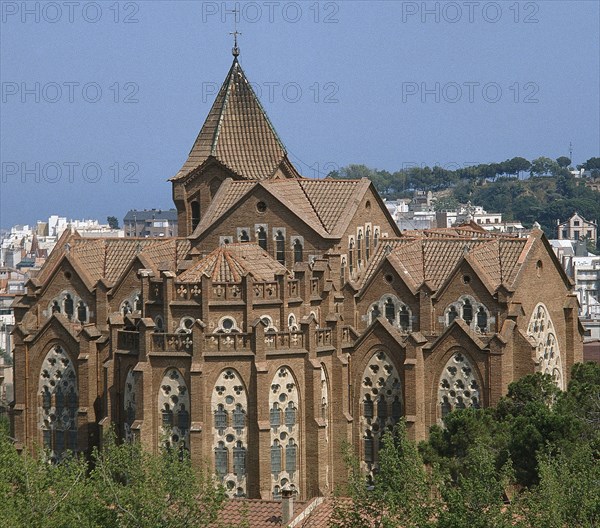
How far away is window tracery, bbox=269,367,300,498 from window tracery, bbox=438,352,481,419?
6754 mm

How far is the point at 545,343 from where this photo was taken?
81500mm

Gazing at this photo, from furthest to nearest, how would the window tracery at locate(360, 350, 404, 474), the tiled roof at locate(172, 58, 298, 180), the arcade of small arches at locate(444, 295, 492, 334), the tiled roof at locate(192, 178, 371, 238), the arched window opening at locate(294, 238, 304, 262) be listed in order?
1. the tiled roof at locate(172, 58, 298, 180)
2. the tiled roof at locate(192, 178, 371, 238)
3. the arched window opening at locate(294, 238, 304, 262)
4. the window tracery at locate(360, 350, 404, 474)
5. the arcade of small arches at locate(444, 295, 492, 334)

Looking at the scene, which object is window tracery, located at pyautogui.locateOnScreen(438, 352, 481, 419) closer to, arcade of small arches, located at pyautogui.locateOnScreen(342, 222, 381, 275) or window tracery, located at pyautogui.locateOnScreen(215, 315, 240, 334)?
arcade of small arches, located at pyautogui.locateOnScreen(342, 222, 381, 275)

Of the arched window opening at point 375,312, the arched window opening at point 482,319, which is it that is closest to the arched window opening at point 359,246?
the arched window opening at point 375,312

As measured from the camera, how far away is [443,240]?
8175cm

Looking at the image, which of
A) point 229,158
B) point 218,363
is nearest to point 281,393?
point 218,363

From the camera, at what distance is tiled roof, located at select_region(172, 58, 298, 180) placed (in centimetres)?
8612

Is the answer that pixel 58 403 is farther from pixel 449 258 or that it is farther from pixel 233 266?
pixel 449 258

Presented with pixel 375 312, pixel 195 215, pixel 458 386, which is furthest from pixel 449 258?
pixel 195 215

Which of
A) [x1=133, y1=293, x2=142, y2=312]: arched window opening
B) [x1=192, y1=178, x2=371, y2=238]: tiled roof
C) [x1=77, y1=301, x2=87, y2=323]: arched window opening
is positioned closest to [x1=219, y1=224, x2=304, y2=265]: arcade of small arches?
[x1=192, y1=178, x2=371, y2=238]: tiled roof

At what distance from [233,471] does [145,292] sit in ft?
24.8

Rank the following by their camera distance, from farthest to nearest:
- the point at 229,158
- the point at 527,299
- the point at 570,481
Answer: the point at 229,158 → the point at 527,299 → the point at 570,481

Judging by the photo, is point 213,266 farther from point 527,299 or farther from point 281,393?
point 527,299

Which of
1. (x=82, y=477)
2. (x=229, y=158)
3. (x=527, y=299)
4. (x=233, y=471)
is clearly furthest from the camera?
(x=229, y=158)
